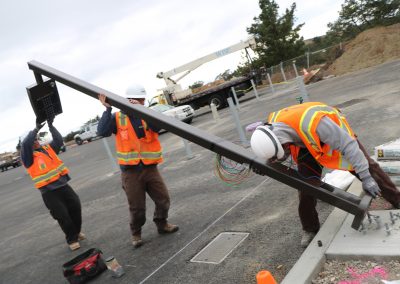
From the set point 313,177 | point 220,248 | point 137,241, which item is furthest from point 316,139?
point 137,241

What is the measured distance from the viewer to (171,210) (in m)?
6.72

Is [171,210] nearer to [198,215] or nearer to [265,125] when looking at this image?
[198,215]

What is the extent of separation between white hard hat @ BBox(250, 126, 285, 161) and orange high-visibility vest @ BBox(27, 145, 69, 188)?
3.78 m

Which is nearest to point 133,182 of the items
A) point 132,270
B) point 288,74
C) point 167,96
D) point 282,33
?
point 132,270

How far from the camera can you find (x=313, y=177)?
3.69 meters

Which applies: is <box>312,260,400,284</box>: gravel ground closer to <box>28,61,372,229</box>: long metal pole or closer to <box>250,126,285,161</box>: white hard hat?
<box>28,61,372,229</box>: long metal pole

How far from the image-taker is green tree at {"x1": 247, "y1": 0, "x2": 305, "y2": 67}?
4088 cm

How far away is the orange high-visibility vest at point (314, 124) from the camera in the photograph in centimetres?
327

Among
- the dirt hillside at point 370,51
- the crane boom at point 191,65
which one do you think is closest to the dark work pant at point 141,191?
the crane boom at point 191,65

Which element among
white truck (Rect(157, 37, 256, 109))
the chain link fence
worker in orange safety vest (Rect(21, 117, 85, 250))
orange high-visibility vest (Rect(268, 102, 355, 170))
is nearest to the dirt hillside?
the chain link fence

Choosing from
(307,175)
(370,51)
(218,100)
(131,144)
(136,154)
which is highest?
(131,144)

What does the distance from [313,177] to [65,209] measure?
Result: 395 cm

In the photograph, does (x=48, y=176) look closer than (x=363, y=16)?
Yes

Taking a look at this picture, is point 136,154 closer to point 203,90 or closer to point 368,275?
point 368,275
